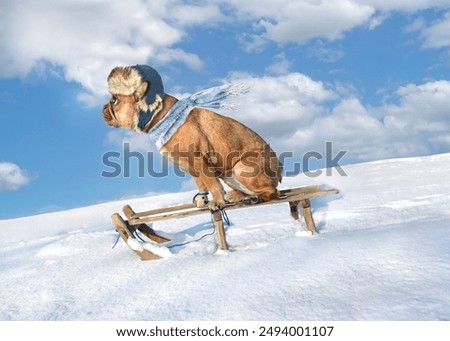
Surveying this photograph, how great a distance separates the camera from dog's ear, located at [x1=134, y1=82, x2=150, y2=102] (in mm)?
2680

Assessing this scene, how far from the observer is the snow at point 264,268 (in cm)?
184

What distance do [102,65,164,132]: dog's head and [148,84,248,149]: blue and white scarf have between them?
8cm

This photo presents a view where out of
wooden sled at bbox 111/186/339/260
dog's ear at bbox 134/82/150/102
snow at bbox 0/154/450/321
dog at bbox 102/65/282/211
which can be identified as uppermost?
dog's ear at bbox 134/82/150/102

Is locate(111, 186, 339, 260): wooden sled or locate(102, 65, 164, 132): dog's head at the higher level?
locate(102, 65, 164, 132): dog's head

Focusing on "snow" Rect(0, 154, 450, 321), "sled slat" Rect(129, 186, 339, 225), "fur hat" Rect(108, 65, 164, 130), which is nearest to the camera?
"snow" Rect(0, 154, 450, 321)

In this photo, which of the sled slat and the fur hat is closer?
the fur hat

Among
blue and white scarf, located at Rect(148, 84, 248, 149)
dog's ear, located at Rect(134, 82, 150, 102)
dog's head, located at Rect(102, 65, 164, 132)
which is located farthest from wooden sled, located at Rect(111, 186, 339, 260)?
dog's ear, located at Rect(134, 82, 150, 102)

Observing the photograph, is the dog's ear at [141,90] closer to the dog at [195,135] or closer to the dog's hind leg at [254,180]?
the dog at [195,135]

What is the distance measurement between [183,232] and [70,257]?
82cm

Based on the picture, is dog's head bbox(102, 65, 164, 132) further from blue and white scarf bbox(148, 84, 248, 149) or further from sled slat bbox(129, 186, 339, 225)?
sled slat bbox(129, 186, 339, 225)

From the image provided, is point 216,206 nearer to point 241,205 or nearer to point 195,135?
point 241,205

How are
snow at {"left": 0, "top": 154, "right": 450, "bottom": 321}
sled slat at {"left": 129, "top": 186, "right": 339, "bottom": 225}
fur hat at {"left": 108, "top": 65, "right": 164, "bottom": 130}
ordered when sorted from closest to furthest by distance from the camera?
snow at {"left": 0, "top": 154, "right": 450, "bottom": 321} → fur hat at {"left": 108, "top": 65, "right": 164, "bottom": 130} → sled slat at {"left": 129, "top": 186, "right": 339, "bottom": 225}
